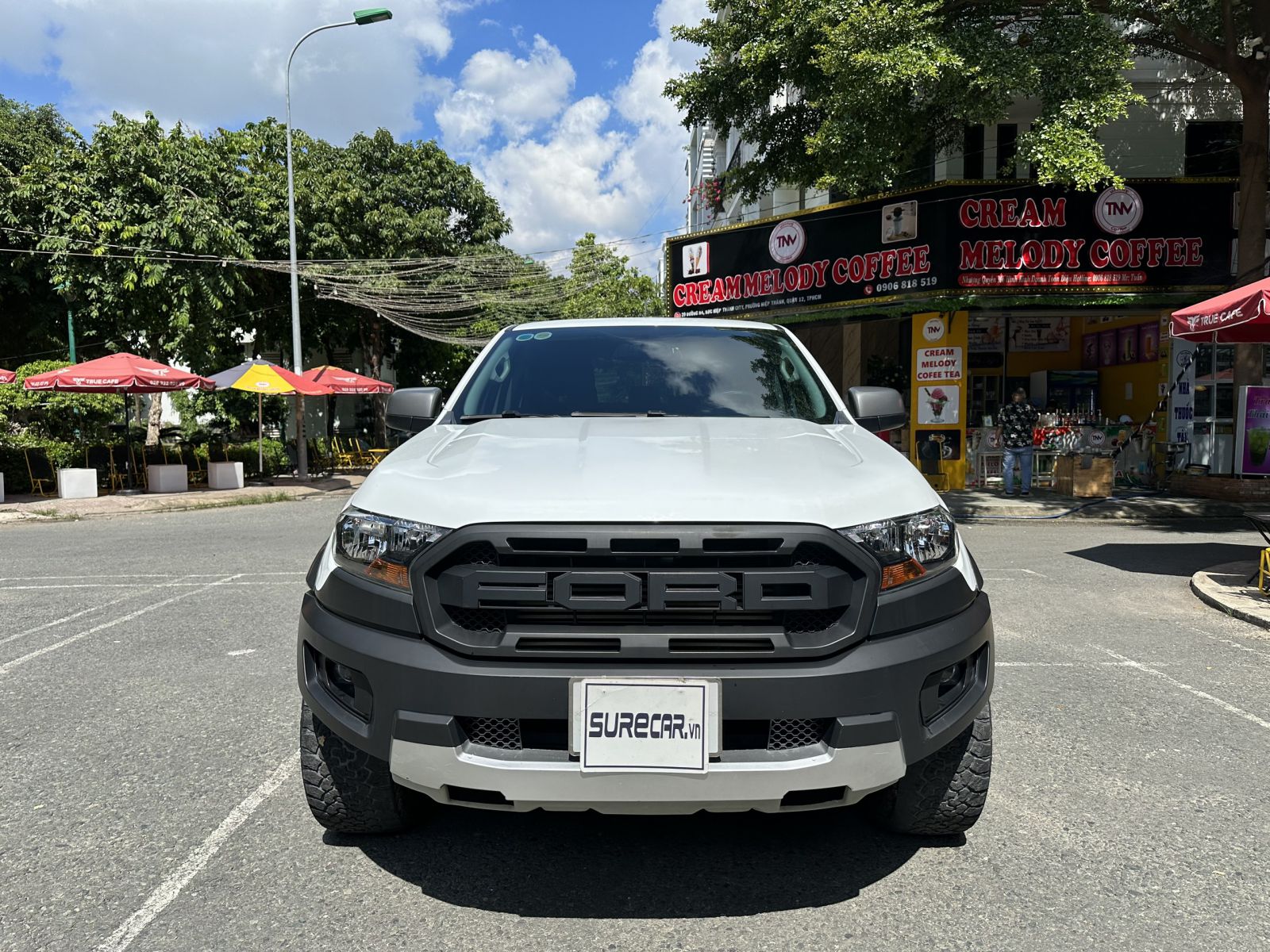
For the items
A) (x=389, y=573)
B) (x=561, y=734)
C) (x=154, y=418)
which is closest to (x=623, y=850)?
(x=561, y=734)

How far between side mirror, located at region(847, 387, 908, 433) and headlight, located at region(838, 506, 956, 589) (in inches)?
46.2

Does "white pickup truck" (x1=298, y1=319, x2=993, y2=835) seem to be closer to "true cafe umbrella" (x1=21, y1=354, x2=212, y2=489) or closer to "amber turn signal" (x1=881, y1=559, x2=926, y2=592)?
"amber turn signal" (x1=881, y1=559, x2=926, y2=592)

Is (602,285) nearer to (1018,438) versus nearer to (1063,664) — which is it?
(1018,438)

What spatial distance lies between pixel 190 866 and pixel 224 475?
703 inches

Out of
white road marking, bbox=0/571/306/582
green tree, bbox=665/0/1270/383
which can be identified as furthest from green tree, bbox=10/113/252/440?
green tree, bbox=665/0/1270/383

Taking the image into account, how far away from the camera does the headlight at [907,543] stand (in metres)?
2.38

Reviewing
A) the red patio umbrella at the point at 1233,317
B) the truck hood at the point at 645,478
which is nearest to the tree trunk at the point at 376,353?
the red patio umbrella at the point at 1233,317

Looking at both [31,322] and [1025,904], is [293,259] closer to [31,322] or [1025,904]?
[31,322]

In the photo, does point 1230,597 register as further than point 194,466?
No

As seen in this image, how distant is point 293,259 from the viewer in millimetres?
19547

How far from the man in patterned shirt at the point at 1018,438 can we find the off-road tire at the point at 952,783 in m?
12.9

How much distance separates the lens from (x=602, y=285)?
42469 millimetres

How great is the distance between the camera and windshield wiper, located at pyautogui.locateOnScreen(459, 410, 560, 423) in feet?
11.3

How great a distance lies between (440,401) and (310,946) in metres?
2.32
